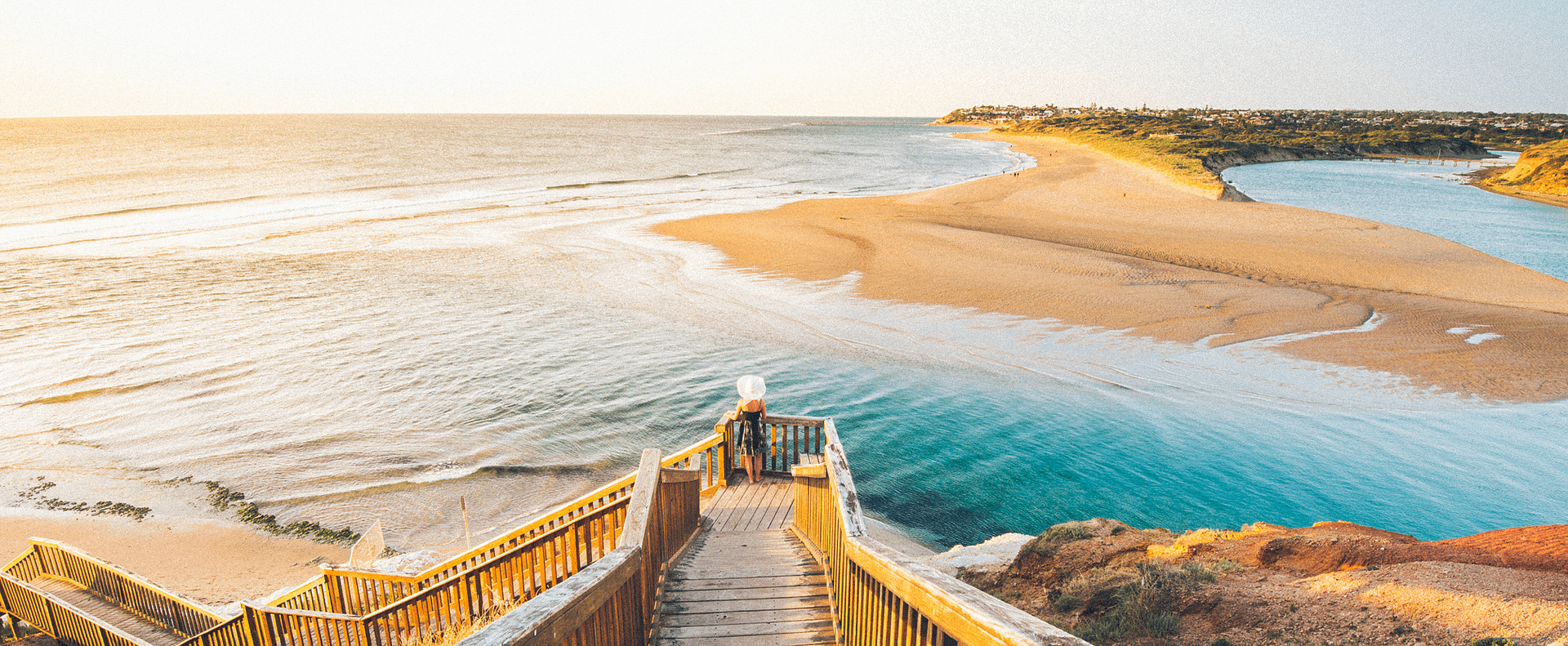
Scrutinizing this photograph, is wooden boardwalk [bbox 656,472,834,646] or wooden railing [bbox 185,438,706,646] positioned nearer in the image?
wooden boardwalk [bbox 656,472,834,646]

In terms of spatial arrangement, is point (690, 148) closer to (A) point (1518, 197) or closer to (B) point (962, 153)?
(B) point (962, 153)

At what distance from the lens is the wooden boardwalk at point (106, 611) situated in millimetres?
7816

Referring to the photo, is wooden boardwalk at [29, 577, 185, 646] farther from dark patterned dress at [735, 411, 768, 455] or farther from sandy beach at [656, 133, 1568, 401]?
sandy beach at [656, 133, 1568, 401]

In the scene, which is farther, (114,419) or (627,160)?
(627,160)

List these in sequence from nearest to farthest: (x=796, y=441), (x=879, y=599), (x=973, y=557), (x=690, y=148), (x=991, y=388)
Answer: (x=879, y=599), (x=973, y=557), (x=796, y=441), (x=991, y=388), (x=690, y=148)

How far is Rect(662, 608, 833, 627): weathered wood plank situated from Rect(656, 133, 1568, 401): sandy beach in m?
14.4

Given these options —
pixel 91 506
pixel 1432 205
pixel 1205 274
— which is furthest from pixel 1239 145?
pixel 91 506

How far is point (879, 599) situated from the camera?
11.5 ft

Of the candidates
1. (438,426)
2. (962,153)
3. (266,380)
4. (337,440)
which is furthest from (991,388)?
(962,153)

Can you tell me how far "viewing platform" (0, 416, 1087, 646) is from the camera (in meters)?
3.01

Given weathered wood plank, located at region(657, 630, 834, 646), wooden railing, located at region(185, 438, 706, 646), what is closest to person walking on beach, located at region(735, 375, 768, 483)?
wooden railing, located at region(185, 438, 706, 646)

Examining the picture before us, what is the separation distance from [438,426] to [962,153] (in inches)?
3206

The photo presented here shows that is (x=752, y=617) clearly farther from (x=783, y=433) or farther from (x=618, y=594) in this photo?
(x=783, y=433)

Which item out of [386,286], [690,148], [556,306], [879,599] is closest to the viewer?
[879,599]
